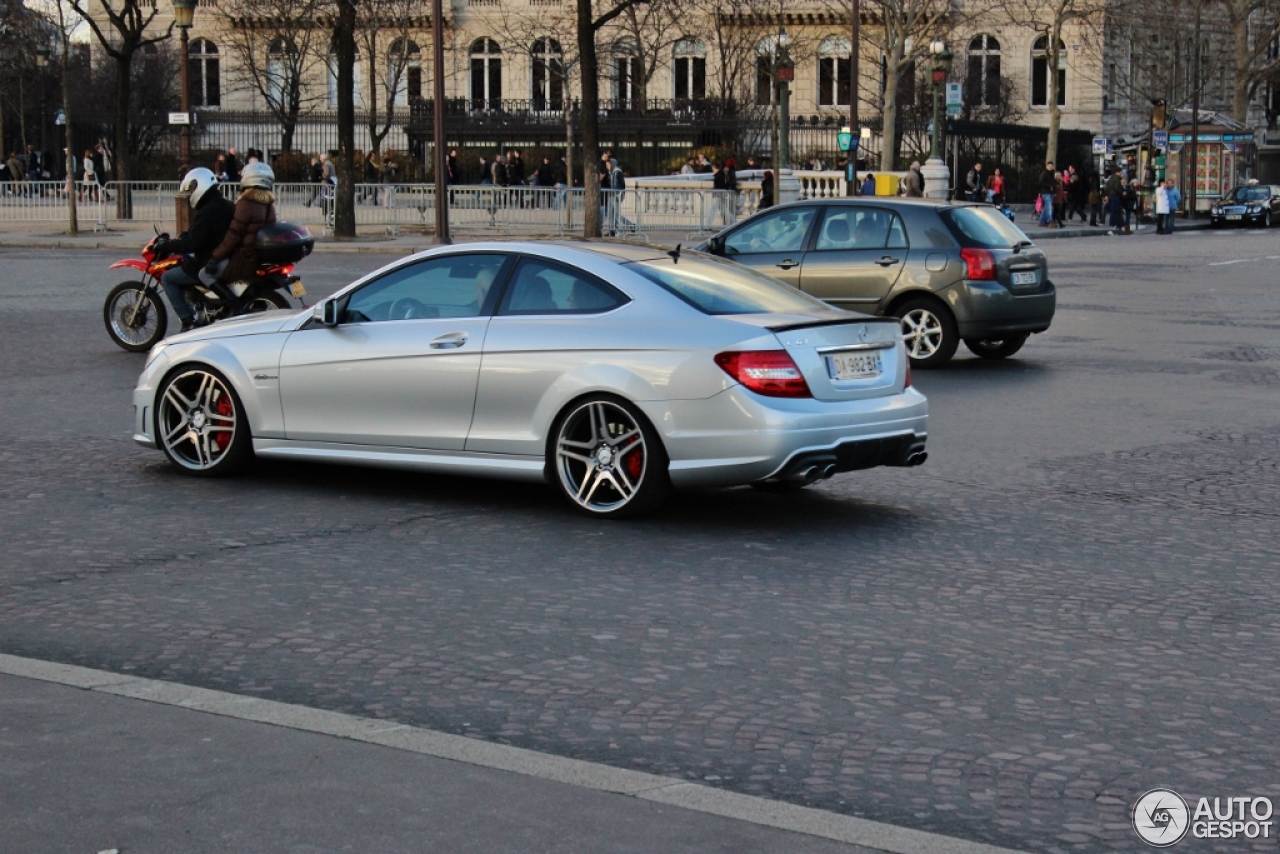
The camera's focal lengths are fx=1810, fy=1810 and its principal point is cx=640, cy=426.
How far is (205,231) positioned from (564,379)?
316 inches

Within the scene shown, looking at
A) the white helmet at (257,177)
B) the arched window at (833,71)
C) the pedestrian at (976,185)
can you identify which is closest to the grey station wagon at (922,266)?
the white helmet at (257,177)

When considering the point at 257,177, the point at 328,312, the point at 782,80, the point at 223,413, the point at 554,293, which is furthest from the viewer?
the point at 782,80

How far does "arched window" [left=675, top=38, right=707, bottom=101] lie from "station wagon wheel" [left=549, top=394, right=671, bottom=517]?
7224 centimetres

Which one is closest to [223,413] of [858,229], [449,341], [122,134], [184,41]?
[449,341]

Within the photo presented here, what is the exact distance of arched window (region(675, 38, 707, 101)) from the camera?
3199 inches

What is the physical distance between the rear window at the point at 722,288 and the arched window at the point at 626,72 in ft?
188

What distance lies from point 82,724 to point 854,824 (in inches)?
90.8

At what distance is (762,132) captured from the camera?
68.7 metres

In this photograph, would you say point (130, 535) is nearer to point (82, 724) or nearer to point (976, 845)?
point (82, 724)

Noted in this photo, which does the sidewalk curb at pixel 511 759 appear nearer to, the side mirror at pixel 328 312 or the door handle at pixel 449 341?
the door handle at pixel 449 341

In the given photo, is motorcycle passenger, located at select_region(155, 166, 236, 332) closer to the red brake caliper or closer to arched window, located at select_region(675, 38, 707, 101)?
the red brake caliper

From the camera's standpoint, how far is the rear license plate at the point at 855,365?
8711 mm

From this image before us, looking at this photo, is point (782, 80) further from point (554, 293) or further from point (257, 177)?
point (554, 293)

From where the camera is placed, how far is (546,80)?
79.9 m
